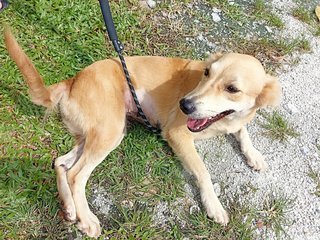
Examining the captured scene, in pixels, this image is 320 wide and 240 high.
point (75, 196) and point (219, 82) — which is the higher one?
point (219, 82)

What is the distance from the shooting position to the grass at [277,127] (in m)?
4.10

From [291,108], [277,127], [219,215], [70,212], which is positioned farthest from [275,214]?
[70,212]

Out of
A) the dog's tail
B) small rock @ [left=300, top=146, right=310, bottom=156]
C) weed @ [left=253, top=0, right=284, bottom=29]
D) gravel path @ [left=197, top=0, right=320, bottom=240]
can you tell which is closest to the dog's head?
gravel path @ [left=197, top=0, right=320, bottom=240]

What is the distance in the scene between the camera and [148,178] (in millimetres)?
3645

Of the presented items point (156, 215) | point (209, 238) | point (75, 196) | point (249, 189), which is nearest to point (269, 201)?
point (249, 189)

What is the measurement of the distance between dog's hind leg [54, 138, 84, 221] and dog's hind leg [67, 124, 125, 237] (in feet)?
0.14

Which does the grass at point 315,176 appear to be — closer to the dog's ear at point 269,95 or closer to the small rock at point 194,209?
the dog's ear at point 269,95

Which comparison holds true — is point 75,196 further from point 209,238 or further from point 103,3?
point 103,3

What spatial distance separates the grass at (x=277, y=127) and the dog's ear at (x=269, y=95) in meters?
0.75

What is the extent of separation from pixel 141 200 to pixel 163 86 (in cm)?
93

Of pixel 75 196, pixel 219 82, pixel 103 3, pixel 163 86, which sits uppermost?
pixel 103 3

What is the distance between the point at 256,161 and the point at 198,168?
0.55 meters

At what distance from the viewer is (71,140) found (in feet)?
12.1

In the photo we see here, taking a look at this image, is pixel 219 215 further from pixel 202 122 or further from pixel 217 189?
pixel 202 122
